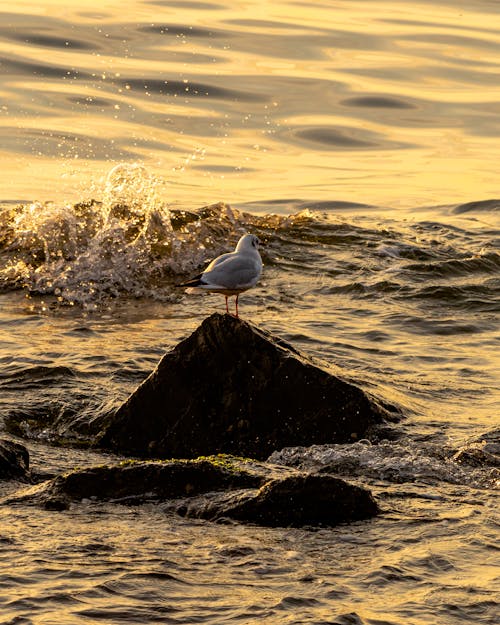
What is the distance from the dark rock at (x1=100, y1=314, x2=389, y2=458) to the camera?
23.5ft

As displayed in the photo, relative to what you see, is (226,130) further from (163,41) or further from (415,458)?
(415,458)

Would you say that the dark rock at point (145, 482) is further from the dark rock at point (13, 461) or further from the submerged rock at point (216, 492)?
the dark rock at point (13, 461)

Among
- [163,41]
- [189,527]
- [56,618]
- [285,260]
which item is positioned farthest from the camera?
[163,41]

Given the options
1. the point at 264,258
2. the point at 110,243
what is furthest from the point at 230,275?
the point at 110,243

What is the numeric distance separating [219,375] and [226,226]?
21.2 feet

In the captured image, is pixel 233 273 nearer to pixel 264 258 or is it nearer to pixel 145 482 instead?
pixel 145 482

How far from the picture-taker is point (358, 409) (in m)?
7.38

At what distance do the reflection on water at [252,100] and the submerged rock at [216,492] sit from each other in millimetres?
9114

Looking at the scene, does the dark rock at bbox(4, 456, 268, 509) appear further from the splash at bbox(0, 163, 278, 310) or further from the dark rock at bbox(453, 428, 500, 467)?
the splash at bbox(0, 163, 278, 310)

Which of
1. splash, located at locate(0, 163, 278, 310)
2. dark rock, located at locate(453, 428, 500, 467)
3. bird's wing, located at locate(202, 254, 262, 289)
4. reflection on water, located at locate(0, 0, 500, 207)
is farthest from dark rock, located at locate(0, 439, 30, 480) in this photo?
reflection on water, located at locate(0, 0, 500, 207)

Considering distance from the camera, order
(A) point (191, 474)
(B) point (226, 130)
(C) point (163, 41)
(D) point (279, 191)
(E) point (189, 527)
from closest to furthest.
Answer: (E) point (189, 527) → (A) point (191, 474) → (D) point (279, 191) → (B) point (226, 130) → (C) point (163, 41)

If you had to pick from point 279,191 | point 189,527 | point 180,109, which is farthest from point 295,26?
point 189,527

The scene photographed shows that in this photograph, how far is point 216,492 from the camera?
6.01m

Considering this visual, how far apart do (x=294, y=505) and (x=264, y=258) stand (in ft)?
23.3
